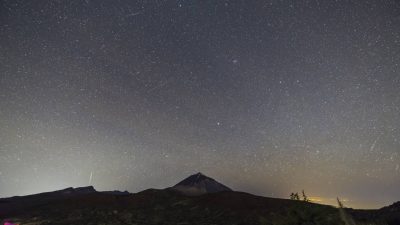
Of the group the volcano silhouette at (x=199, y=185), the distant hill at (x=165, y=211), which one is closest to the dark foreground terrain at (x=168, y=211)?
the distant hill at (x=165, y=211)

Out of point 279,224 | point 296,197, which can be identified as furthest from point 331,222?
point 296,197

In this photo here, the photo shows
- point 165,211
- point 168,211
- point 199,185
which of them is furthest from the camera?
point 199,185

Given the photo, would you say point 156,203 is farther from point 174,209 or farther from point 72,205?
point 72,205

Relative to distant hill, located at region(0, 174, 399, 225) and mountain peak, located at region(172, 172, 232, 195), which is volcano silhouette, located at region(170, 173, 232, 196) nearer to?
mountain peak, located at region(172, 172, 232, 195)

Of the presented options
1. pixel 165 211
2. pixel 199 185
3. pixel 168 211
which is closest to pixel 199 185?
pixel 199 185

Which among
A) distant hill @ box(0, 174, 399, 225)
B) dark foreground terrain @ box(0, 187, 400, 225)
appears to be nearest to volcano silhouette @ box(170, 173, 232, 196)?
distant hill @ box(0, 174, 399, 225)

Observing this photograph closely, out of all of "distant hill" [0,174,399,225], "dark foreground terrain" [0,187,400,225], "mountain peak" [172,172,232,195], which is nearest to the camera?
"distant hill" [0,174,399,225]

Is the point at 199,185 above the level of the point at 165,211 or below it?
above

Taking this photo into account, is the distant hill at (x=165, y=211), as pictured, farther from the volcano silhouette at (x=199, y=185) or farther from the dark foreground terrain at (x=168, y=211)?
the volcano silhouette at (x=199, y=185)

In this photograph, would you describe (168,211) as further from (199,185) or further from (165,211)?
(199,185)

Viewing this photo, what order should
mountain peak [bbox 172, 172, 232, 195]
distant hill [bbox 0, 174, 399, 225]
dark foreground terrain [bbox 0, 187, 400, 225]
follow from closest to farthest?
1. distant hill [bbox 0, 174, 399, 225]
2. dark foreground terrain [bbox 0, 187, 400, 225]
3. mountain peak [bbox 172, 172, 232, 195]
